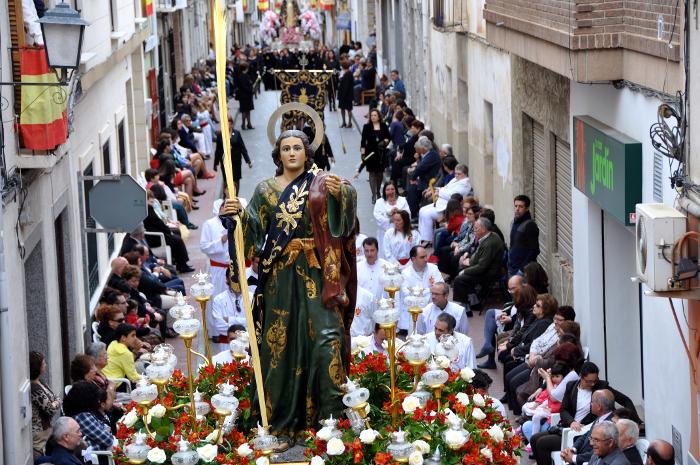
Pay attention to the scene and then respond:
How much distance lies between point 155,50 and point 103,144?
45.4 feet

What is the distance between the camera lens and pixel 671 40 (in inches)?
475

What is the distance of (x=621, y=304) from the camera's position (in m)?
15.5

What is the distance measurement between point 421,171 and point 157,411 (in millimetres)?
15145

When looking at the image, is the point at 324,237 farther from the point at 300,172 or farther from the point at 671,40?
the point at 671,40

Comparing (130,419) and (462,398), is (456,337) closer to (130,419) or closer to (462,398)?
(462,398)

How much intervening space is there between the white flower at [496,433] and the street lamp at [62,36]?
487 centimetres

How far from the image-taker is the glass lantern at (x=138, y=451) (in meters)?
9.66

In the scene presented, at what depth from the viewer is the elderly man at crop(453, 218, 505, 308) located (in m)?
19.0

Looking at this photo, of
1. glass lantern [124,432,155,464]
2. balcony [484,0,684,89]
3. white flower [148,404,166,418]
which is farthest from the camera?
balcony [484,0,684,89]

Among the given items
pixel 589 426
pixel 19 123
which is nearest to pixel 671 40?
pixel 589 426

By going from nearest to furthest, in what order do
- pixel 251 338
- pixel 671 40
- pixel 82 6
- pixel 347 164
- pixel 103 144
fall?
pixel 251 338
pixel 671 40
pixel 82 6
pixel 103 144
pixel 347 164

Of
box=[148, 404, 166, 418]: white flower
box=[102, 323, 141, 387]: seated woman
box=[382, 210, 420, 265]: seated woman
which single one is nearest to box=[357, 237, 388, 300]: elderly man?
box=[382, 210, 420, 265]: seated woman

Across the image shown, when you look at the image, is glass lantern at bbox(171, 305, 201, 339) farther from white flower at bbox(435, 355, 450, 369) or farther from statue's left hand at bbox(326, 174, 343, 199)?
white flower at bbox(435, 355, 450, 369)

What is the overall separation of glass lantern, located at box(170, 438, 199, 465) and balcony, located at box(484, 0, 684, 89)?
497 cm
